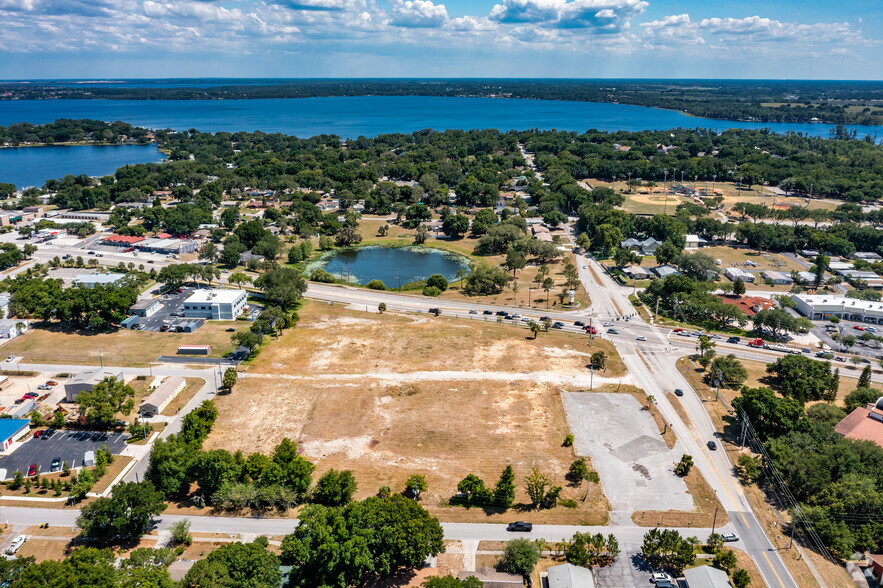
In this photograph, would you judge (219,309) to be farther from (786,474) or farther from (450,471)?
(786,474)

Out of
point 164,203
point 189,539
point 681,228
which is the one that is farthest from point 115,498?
point 164,203

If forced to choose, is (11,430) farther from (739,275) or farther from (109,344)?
(739,275)

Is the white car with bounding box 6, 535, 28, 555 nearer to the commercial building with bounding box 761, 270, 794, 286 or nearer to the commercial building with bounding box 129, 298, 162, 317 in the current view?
the commercial building with bounding box 129, 298, 162, 317

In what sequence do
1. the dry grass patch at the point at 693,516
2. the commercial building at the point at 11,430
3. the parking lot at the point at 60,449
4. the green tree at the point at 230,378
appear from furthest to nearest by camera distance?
the green tree at the point at 230,378, the commercial building at the point at 11,430, the parking lot at the point at 60,449, the dry grass patch at the point at 693,516

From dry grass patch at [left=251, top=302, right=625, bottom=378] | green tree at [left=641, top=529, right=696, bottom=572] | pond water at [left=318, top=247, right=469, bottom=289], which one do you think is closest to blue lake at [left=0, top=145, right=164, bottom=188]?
pond water at [left=318, top=247, right=469, bottom=289]

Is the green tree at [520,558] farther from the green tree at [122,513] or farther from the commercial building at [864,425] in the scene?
the commercial building at [864,425]

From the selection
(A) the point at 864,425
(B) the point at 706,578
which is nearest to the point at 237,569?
(B) the point at 706,578

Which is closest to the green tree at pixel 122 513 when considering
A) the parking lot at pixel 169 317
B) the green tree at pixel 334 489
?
the green tree at pixel 334 489
